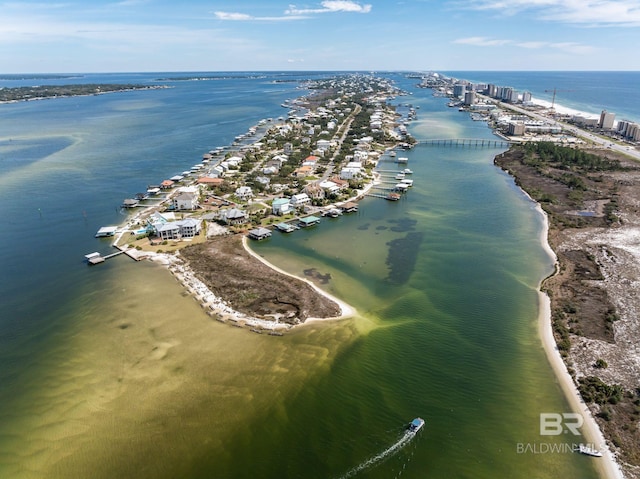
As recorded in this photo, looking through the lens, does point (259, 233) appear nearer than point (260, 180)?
Yes

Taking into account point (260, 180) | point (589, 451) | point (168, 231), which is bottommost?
point (589, 451)

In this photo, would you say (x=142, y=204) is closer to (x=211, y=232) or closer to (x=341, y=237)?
(x=211, y=232)

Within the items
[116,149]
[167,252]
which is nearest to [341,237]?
[167,252]

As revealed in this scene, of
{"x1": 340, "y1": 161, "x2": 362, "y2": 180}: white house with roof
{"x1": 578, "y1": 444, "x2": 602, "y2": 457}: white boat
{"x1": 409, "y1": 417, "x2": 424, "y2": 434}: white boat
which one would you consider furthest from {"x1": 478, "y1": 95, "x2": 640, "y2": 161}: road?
{"x1": 409, "y1": 417, "x2": 424, "y2": 434}: white boat

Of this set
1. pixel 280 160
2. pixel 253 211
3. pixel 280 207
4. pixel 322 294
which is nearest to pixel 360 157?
pixel 280 160

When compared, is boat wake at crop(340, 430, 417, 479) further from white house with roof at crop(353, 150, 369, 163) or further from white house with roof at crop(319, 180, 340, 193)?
white house with roof at crop(353, 150, 369, 163)

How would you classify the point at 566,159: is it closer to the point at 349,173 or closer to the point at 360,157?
the point at 360,157
